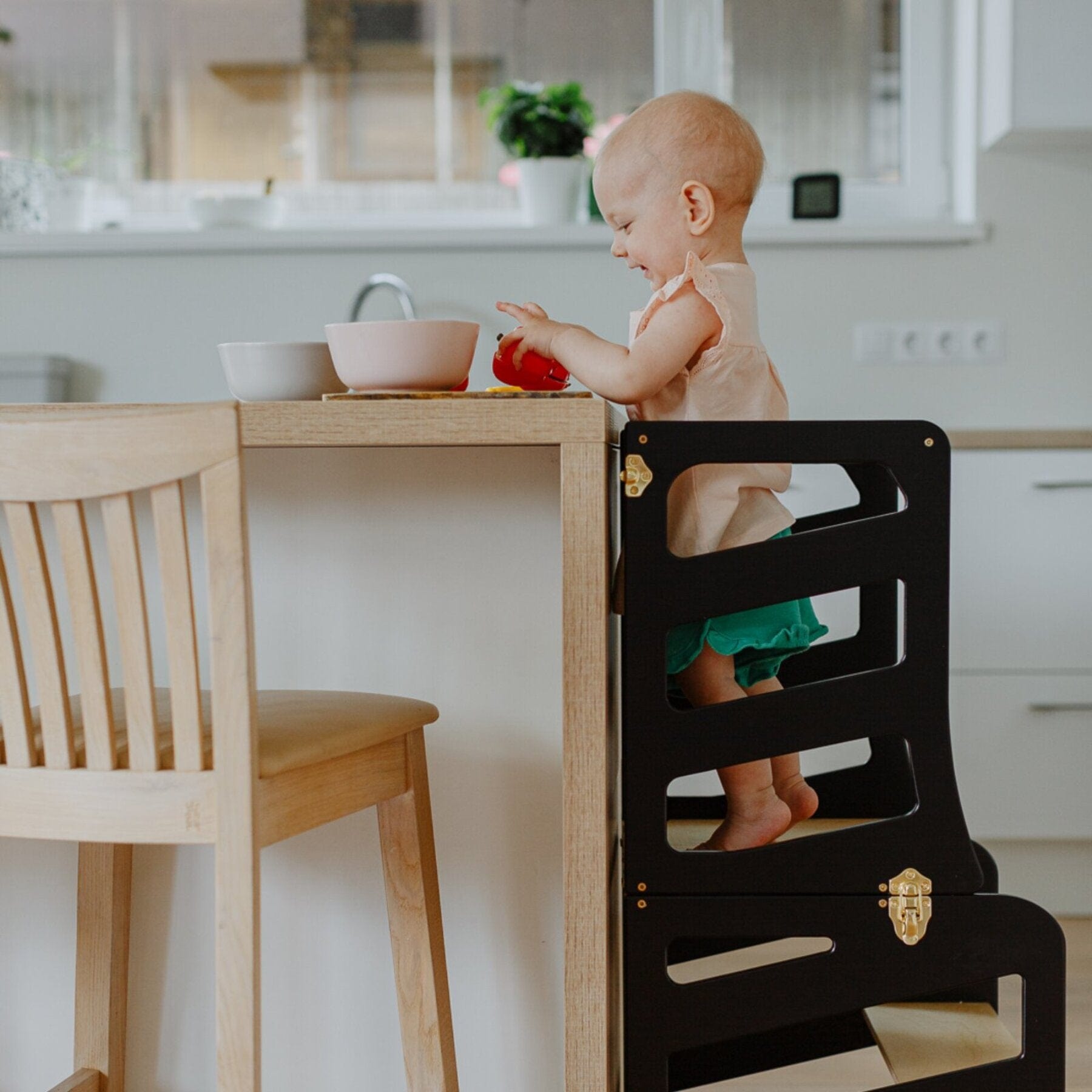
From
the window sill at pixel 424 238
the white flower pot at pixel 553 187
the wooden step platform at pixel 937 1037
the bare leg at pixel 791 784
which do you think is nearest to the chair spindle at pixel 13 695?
the bare leg at pixel 791 784

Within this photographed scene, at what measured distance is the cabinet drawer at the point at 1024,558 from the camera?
214 centimetres

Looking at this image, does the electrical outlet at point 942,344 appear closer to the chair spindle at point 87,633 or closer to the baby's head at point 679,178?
the baby's head at point 679,178

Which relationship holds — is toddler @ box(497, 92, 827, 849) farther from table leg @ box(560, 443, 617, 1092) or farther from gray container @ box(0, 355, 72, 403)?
gray container @ box(0, 355, 72, 403)

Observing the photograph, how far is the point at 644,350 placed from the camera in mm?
1032

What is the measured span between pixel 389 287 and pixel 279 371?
159cm

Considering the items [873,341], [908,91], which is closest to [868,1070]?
[873,341]

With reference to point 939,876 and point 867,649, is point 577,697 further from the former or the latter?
point 867,649

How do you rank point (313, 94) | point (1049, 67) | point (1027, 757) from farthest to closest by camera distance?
1. point (313, 94)
2. point (1049, 67)
3. point (1027, 757)

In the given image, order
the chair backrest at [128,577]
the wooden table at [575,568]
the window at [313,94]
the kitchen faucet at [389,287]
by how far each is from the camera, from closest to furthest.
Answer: the chair backrest at [128,577] < the wooden table at [575,568] < the kitchen faucet at [389,287] < the window at [313,94]

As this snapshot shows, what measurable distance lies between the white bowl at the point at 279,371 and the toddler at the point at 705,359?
6.9 inches

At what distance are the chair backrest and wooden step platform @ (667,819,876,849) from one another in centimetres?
51

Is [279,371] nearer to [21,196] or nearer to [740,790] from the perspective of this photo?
[740,790]

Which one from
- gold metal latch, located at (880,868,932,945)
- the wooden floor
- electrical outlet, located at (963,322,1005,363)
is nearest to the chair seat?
gold metal latch, located at (880,868,932,945)

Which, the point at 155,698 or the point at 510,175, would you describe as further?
the point at 510,175
